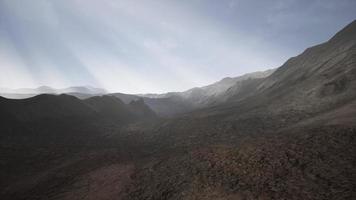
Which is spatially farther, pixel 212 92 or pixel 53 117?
pixel 212 92

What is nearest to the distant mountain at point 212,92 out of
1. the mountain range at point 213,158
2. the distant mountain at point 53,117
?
the distant mountain at point 53,117

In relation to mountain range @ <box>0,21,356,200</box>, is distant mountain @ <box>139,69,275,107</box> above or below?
above

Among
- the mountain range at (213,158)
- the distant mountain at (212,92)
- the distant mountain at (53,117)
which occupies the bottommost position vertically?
the mountain range at (213,158)

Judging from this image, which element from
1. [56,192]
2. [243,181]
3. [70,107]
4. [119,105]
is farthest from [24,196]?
[119,105]

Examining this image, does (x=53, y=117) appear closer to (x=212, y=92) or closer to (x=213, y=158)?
(x=213, y=158)

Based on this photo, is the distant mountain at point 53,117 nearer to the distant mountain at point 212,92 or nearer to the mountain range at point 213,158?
the mountain range at point 213,158

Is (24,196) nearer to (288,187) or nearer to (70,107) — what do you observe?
(288,187)

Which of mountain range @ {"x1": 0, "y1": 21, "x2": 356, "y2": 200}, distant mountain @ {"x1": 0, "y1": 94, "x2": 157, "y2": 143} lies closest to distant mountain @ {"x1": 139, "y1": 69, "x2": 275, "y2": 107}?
distant mountain @ {"x1": 0, "y1": 94, "x2": 157, "y2": 143}

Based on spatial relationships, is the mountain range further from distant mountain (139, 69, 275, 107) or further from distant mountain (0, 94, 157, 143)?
distant mountain (139, 69, 275, 107)

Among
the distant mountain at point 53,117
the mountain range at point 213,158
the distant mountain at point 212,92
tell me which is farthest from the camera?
the distant mountain at point 212,92

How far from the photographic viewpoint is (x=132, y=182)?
14.8 m

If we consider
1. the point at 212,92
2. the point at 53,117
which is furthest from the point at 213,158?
the point at 212,92

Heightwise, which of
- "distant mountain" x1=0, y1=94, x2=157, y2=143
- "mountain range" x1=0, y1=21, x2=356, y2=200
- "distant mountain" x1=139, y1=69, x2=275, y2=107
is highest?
"distant mountain" x1=139, y1=69, x2=275, y2=107

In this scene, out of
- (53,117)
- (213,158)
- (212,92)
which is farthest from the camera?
(212,92)
